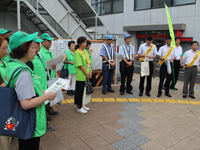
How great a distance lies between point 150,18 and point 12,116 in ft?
57.1

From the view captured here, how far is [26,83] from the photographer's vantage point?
6.07 ft

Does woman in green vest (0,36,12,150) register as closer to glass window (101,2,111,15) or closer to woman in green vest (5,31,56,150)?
woman in green vest (5,31,56,150)

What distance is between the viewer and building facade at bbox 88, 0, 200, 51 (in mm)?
14734

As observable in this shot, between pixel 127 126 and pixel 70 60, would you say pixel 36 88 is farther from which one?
pixel 70 60

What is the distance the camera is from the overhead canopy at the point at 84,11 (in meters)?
8.35

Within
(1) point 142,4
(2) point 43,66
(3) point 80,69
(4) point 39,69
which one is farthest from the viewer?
(1) point 142,4

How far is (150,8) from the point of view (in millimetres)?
17281

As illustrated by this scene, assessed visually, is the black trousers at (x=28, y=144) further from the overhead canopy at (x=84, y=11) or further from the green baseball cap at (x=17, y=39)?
the overhead canopy at (x=84, y=11)

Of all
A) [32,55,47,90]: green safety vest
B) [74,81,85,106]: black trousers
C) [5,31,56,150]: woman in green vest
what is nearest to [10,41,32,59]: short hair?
[5,31,56,150]: woman in green vest

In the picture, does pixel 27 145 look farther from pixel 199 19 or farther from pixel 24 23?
pixel 199 19

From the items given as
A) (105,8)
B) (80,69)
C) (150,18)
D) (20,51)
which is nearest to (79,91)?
(80,69)

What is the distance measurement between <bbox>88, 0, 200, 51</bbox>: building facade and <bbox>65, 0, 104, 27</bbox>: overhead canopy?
12.7 ft

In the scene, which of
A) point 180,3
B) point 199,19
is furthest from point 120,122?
point 180,3

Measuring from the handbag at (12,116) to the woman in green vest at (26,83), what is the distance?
5 centimetres
